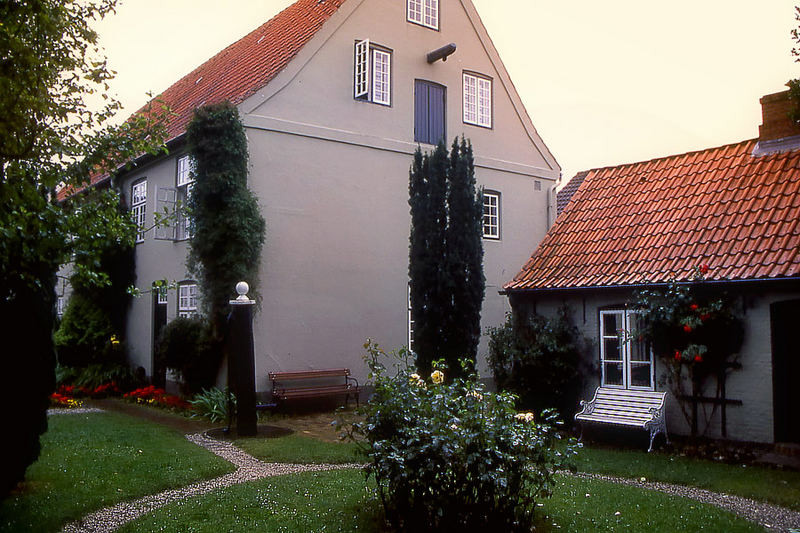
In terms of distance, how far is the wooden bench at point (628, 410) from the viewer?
1118 cm

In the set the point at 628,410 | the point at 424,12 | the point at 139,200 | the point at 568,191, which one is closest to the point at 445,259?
the point at 628,410

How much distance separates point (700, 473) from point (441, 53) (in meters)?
12.0

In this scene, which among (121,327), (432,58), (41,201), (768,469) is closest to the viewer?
(41,201)

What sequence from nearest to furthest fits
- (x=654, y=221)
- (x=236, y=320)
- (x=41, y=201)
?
(x=41, y=201) < (x=236, y=320) < (x=654, y=221)

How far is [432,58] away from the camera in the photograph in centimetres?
1788

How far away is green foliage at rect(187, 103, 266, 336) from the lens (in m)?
14.2

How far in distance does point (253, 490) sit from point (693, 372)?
23.6 ft

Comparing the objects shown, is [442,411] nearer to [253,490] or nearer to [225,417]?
[253,490]

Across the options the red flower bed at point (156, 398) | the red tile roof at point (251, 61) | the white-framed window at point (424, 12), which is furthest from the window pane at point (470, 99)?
the red flower bed at point (156, 398)

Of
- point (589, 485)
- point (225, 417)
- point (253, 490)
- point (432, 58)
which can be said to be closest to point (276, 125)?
point (432, 58)

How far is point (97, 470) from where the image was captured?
907 cm

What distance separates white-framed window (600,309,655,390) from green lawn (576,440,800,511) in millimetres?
1453

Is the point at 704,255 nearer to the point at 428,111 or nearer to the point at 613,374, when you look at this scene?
the point at 613,374

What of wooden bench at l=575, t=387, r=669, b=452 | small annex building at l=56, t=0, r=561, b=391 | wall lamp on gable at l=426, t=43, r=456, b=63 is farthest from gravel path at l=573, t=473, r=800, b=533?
wall lamp on gable at l=426, t=43, r=456, b=63
